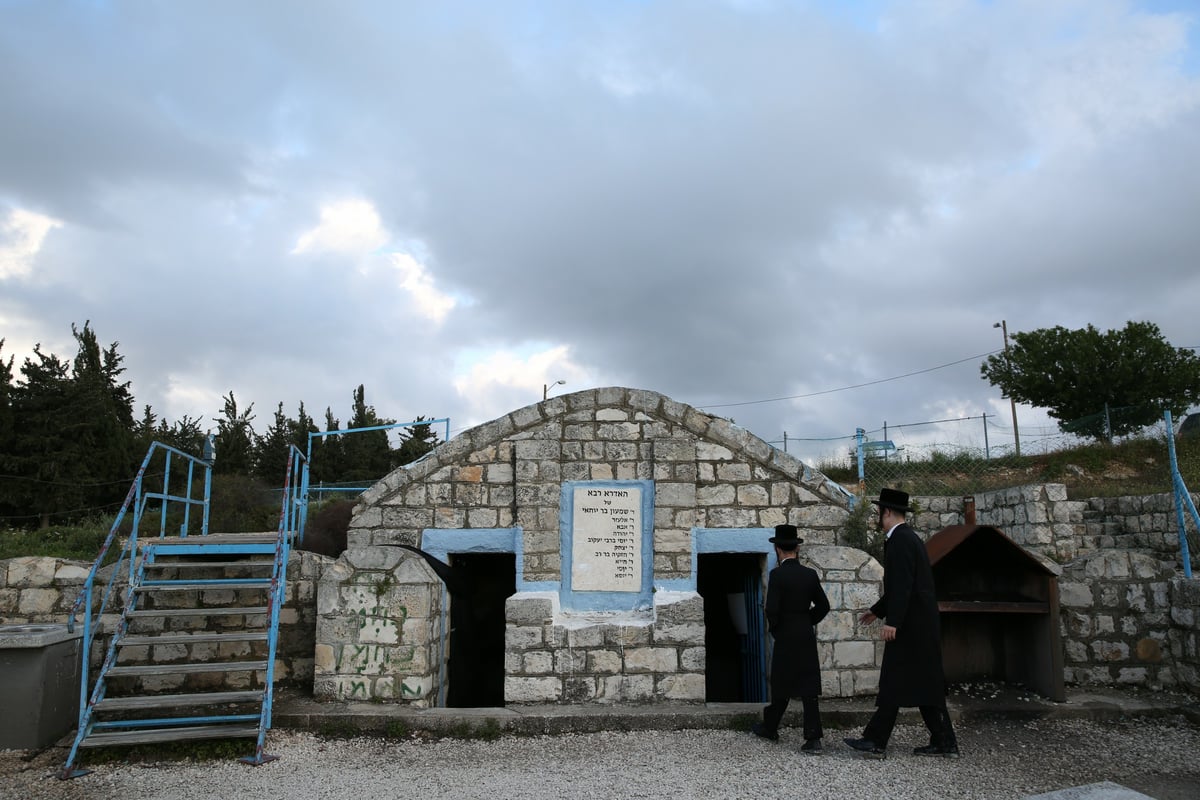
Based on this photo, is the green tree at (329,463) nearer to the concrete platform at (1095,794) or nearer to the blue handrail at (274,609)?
the blue handrail at (274,609)

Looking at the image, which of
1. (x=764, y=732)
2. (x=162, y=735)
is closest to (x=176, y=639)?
(x=162, y=735)

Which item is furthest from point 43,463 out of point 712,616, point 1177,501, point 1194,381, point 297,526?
point 1194,381

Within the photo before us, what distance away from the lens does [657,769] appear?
5.18m

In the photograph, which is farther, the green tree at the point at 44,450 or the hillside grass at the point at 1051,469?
the green tree at the point at 44,450

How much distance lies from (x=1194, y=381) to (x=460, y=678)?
23.7 meters

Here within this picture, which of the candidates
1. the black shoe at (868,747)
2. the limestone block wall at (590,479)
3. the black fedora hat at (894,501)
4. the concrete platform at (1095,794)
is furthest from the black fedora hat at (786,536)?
the concrete platform at (1095,794)

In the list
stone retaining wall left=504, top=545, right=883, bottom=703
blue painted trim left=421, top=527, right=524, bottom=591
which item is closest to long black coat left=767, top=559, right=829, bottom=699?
stone retaining wall left=504, top=545, right=883, bottom=703

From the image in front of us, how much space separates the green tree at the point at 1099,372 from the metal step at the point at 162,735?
2167cm

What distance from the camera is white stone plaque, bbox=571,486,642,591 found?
7.27 meters

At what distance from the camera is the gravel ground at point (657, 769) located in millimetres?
4703

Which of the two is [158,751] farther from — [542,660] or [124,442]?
[124,442]

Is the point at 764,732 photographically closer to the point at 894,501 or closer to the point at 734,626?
the point at 894,501

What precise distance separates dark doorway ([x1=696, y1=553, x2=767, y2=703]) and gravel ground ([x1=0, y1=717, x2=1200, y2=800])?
1.90 metres

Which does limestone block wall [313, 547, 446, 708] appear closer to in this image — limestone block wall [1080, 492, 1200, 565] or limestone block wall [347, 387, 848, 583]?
limestone block wall [347, 387, 848, 583]
